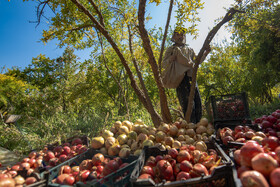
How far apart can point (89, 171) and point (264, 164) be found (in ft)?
4.75

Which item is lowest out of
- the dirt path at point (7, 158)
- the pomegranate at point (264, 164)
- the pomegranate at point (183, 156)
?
the dirt path at point (7, 158)

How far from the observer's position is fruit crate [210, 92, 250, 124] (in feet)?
9.05

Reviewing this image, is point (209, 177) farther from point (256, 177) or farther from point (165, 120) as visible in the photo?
point (165, 120)

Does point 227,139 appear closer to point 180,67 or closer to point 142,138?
point 142,138

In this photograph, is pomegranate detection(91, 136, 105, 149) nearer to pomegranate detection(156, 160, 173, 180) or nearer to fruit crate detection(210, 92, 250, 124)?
pomegranate detection(156, 160, 173, 180)

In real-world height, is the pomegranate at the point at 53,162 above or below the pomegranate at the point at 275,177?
below

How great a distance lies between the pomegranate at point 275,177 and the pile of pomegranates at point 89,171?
1052 millimetres

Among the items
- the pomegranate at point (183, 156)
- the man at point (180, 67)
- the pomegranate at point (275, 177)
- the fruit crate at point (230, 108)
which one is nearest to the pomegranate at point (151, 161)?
the pomegranate at point (183, 156)

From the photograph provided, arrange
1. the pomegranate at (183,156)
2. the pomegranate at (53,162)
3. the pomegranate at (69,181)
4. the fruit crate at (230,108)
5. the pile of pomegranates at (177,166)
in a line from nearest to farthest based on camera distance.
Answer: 1. the pile of pomegranates at (177,166)
2. the pomegranate at (69,181)
3. the pomegranate at (183,156)
4. the pomegranate at (53,162)
5. the fruit crate at (230,108)

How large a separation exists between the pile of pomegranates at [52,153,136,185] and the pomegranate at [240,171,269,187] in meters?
0.93

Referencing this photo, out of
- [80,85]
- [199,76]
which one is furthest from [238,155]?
[199,76]

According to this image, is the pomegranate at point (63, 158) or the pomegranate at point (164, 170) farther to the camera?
the pomegranate at point (63, 158)

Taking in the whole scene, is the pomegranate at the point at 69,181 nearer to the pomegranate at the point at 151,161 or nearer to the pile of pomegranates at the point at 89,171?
the pile of pomegranates at the point at 89,171

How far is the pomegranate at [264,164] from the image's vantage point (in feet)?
3.15
